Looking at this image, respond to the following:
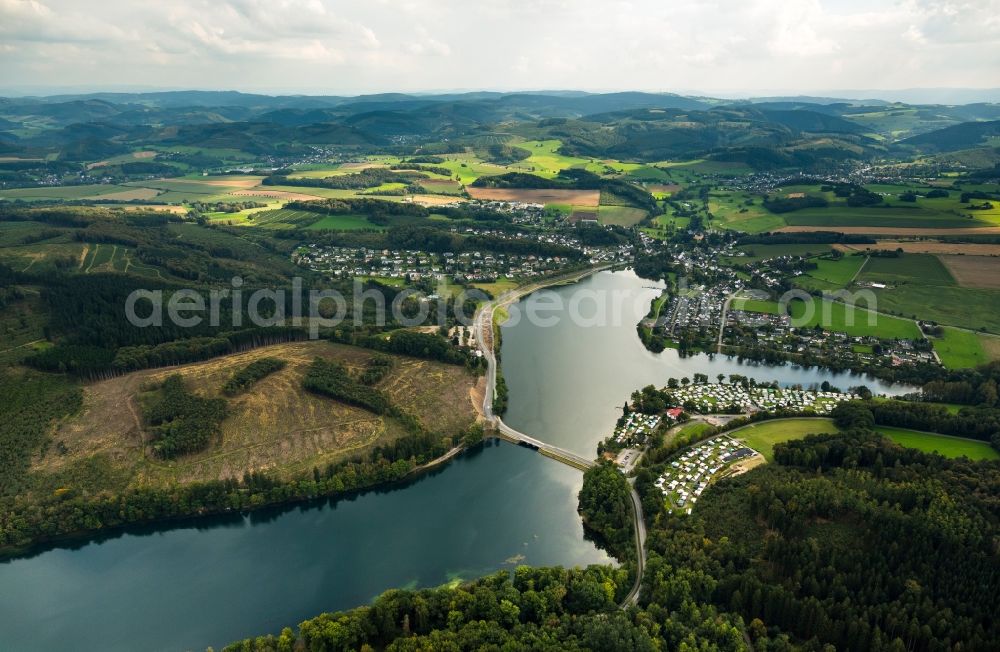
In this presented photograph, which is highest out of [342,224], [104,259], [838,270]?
[342,224]

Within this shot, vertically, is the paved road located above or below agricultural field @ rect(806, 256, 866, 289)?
below

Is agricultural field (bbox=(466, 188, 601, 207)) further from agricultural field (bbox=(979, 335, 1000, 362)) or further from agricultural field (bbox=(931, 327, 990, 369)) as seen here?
agricultural field (bbox=(979, 335, 1000, 362))

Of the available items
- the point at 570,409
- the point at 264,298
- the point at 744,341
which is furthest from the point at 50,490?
the point at 744,341

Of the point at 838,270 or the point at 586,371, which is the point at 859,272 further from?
the point at 586,371

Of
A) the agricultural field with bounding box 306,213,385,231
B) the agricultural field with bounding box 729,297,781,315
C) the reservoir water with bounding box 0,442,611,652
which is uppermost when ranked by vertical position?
the agricultural field with bounding box 306,213,385,231

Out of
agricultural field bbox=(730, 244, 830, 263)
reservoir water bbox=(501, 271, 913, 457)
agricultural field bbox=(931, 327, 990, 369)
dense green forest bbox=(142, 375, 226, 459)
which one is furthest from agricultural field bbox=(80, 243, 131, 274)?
agricultural field bbox=(931, 327, 990, 369)

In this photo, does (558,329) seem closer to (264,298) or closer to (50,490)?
(264,298)

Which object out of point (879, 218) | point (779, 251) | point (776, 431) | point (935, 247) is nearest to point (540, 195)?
point (779, 251)
